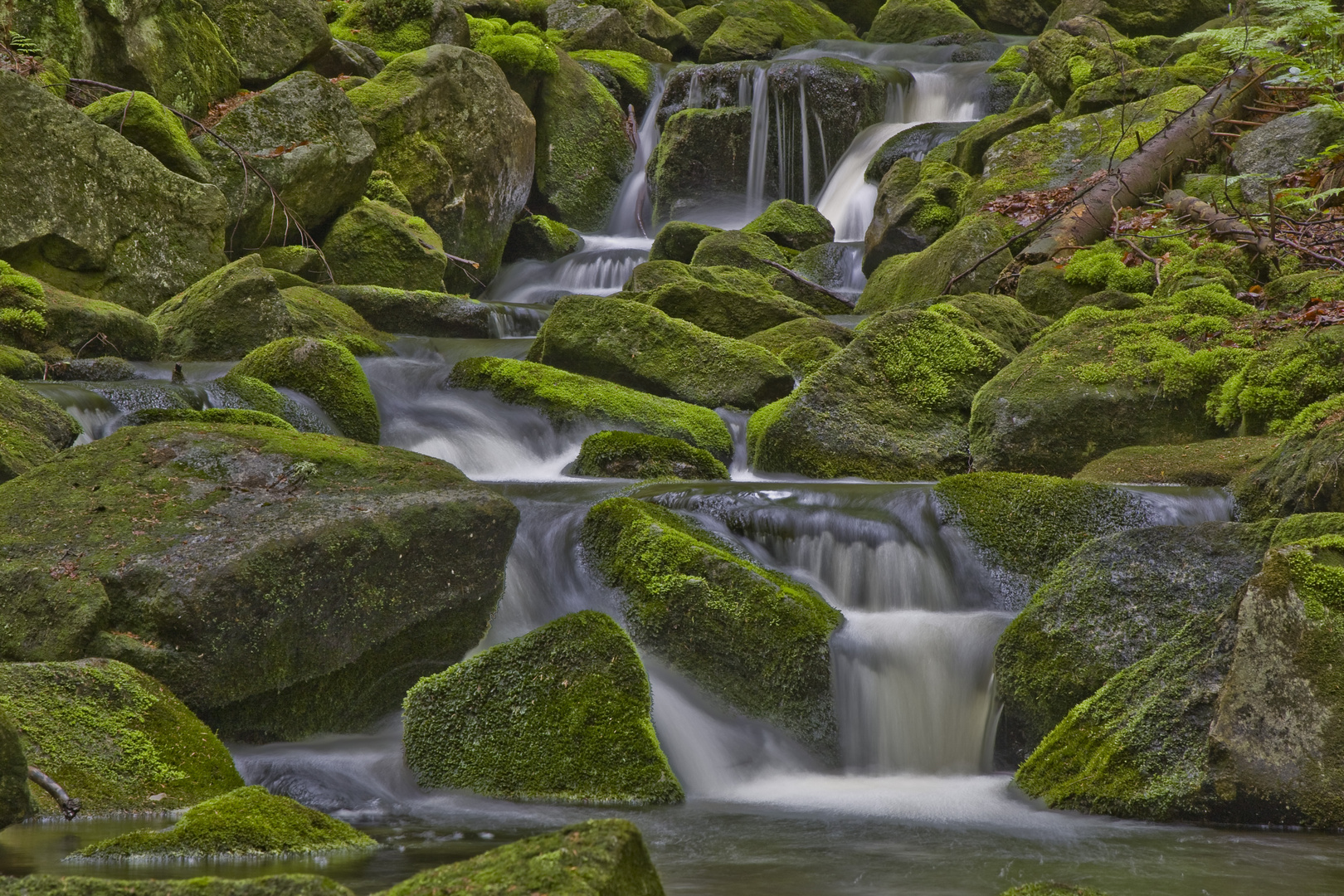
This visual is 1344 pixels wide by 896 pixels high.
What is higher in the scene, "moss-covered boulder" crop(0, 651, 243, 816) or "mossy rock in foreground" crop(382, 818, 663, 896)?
"moss-covered boulder" crop(0, 651, 243, 816)

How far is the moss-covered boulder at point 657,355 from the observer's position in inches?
377

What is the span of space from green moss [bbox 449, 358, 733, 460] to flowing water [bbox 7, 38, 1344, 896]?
11.9 inches

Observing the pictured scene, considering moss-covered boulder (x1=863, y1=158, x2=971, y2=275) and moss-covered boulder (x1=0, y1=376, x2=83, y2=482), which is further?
moss-covered boulder (x1=863, y1=158, x2=971, y2=275)

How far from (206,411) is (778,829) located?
16.3 ft

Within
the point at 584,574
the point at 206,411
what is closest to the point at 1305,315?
the point at 584,574

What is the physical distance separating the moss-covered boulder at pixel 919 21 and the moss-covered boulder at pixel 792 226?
1125cm

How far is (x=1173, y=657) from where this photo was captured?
430 centimetres

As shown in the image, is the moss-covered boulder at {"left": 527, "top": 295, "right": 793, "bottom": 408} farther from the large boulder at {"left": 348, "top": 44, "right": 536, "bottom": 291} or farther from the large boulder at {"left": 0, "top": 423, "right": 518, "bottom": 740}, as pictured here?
the large boulder at {"left": 348, "top": 44, "right": 536, "bottom": 291}

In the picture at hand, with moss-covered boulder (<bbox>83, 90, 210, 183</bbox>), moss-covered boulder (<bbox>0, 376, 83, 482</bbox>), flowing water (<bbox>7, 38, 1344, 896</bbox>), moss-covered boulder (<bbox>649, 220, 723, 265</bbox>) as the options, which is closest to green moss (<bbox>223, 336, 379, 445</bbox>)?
flowing water (<bbox>7, 38, 1344, 896</bbox>)

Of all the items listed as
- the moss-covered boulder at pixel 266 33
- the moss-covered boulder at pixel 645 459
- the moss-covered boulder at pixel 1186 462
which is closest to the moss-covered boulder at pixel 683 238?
the moss-covered boulder at pixel 266 33

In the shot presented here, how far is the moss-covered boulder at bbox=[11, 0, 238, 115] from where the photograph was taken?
12188mm

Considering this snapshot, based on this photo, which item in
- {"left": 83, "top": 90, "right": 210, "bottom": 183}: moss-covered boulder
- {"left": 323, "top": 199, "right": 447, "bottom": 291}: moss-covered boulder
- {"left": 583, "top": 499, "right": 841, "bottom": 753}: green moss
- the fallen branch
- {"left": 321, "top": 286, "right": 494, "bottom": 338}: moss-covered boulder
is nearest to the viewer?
{"left": 583, "top": 499, "right": 841, "bottom": 753}: green moss

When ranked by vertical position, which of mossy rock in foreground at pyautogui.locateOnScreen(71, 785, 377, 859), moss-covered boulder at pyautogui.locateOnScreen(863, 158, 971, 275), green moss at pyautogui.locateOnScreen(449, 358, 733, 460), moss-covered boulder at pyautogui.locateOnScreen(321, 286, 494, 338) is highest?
moss-covered boulder at pyautogui.locateOnScreen(863, 158, 971, 275)

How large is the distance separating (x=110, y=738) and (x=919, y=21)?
991 inches
